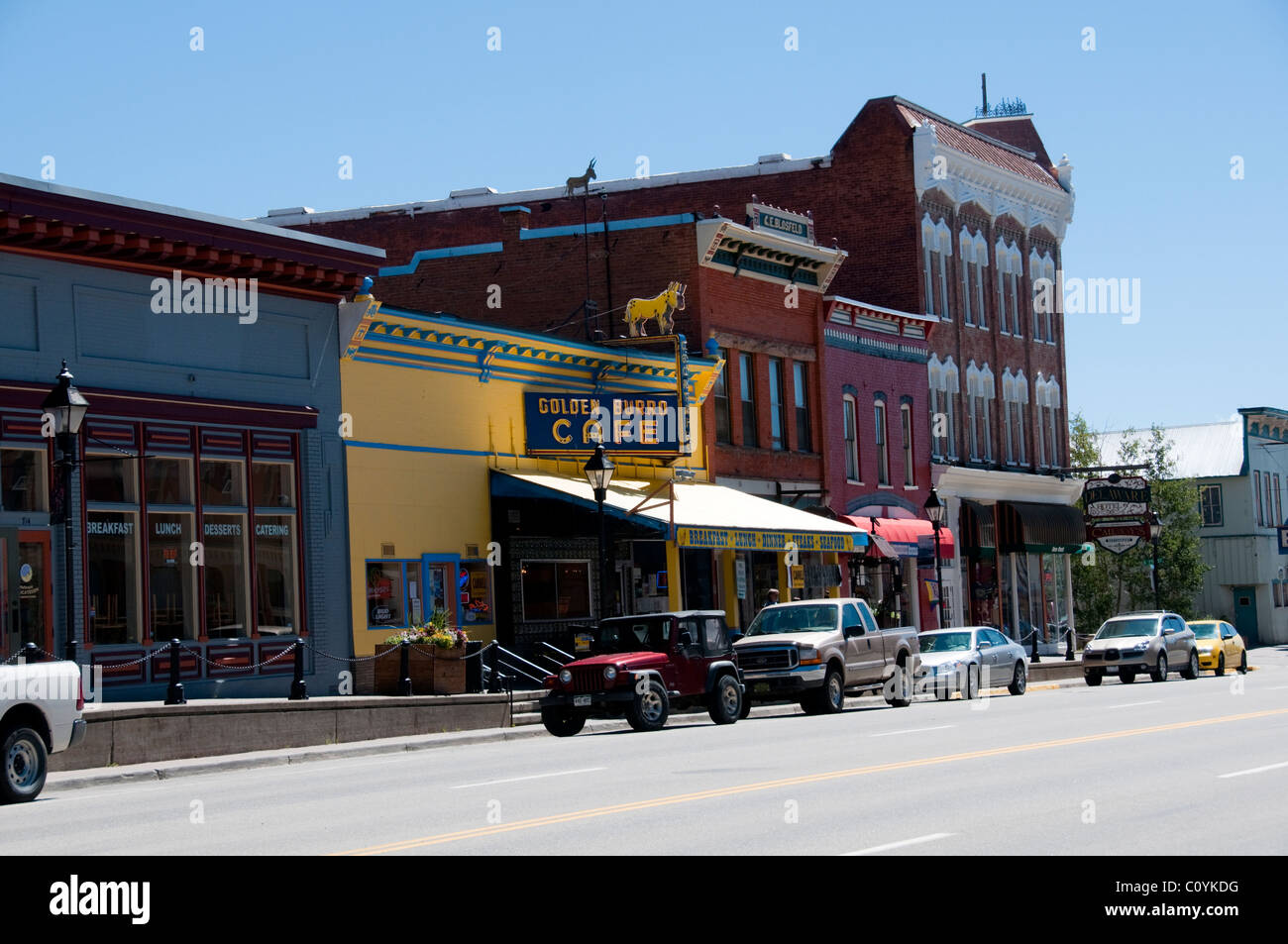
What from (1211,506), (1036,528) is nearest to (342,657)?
(1036,528)

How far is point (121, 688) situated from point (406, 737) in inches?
152

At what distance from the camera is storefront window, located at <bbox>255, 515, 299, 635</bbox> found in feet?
85.3

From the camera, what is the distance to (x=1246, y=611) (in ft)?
260

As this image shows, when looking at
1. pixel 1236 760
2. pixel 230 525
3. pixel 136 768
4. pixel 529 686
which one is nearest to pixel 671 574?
pixel 529 686

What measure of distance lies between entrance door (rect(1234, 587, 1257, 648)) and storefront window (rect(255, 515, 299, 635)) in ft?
202

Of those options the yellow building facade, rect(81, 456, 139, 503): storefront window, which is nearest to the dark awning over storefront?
the yellow building facade

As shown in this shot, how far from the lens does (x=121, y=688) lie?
2331 centimetres

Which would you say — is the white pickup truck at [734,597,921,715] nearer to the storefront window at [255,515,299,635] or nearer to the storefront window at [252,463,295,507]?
the storefront window at [255,515,299,635]

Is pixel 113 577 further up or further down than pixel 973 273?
further down

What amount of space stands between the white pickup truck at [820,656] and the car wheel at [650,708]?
2.55 meters

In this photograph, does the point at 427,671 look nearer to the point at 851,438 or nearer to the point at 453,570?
the point at 453,570

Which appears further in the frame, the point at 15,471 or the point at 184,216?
the point at 184,216

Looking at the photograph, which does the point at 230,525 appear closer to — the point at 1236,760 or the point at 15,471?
the point at 15,471

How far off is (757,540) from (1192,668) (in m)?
12.9
